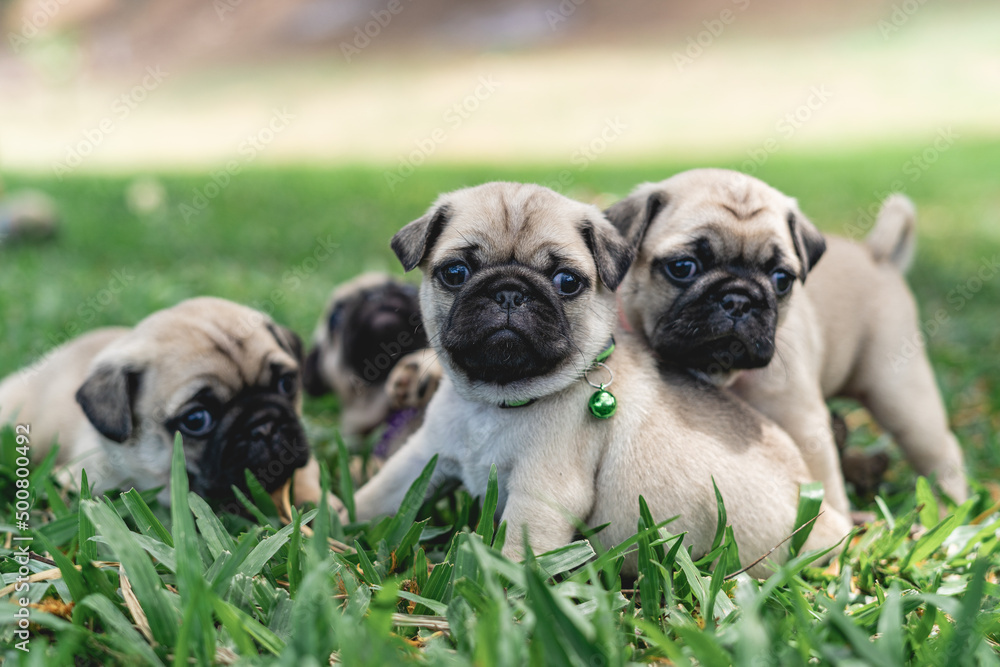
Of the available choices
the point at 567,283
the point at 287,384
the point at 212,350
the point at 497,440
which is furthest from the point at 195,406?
the point at 567,283

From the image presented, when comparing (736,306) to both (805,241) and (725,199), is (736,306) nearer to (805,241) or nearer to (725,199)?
(725,199)

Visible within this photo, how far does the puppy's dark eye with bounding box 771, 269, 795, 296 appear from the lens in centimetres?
455

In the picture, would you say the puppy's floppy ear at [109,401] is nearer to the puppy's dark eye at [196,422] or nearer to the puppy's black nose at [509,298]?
the puppy's dark eye at [196,422]

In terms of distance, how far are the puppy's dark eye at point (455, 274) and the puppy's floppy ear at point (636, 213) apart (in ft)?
3.58

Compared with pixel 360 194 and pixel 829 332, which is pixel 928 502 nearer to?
pixel 829 332

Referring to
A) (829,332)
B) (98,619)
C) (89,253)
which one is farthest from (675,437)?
(89,253)

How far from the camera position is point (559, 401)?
13.4 feet

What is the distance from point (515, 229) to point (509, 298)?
0.42 metres

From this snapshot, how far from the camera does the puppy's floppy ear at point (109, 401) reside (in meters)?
4.43

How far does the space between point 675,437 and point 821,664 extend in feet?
4.57

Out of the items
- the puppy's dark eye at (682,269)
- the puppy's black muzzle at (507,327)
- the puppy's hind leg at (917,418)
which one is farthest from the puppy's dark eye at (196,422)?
the puppy's hind leg at (917,418)

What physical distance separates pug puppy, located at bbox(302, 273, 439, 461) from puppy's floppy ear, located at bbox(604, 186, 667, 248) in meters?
1.88

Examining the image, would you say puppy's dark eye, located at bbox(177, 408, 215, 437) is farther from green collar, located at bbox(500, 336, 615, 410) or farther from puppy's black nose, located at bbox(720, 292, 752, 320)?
puppy's black nose, located at bbox(720, 292, 752, 320)

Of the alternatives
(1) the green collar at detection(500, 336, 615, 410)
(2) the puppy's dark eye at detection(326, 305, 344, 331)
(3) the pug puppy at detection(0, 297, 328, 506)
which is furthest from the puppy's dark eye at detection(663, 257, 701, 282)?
(2) the puppy's dark eye at detection(326, 305, 344, 331)
